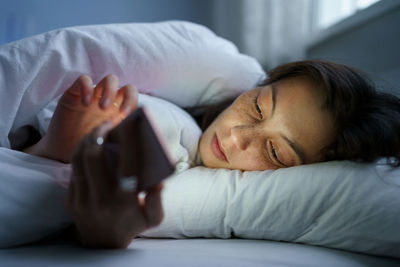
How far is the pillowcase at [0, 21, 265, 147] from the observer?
2.40 feet

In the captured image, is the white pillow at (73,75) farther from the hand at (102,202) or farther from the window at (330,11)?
the window at (330,11)

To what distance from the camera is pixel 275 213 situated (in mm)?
609

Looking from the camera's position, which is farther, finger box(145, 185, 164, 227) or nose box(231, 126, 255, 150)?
nose box(231, 126, 255, 150)

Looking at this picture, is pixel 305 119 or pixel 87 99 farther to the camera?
pixel 305 119

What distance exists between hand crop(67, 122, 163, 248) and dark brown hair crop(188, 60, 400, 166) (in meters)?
0.41

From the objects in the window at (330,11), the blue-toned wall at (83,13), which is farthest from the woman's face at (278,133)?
the blue-toned wall at (83,13)

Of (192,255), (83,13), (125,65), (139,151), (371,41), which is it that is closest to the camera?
(139,151)

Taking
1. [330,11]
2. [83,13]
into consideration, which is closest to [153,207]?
[330,11]

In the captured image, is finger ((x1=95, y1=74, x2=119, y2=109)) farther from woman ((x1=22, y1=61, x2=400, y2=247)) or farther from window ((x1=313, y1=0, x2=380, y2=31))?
window ((x1=313, y1=0, x2=380, y2=31))

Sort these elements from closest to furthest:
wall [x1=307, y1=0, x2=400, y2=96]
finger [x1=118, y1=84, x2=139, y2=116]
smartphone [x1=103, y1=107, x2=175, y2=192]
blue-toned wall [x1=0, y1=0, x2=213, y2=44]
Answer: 1. smartphone [x1=103, y1=107, x2=175, y2=192]
2. finger [x1=118, y1=84, x2=139, y2=116]
3. wall [x1=307, y1=0, x2=400, y2=96]
4. blue-toned wall [x1=0, y1=0, x2=213, y2=44]

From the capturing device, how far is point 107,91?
513mm

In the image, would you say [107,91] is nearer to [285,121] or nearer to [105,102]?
[105,102]

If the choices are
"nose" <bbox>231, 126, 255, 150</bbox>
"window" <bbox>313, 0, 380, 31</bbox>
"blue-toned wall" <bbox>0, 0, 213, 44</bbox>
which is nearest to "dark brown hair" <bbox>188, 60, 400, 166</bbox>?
"nose" <bbox>231, 126, 255, 150</bbox>

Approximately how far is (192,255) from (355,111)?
486 millimetres
